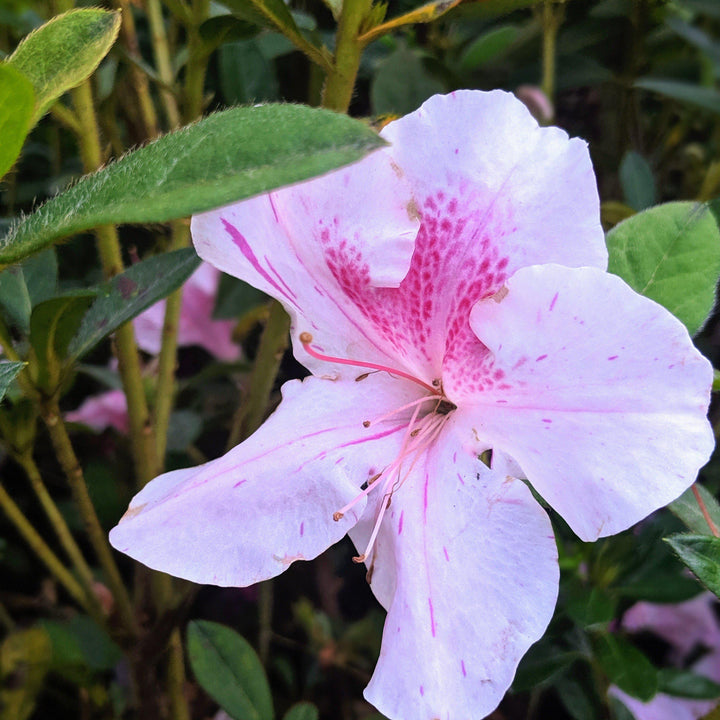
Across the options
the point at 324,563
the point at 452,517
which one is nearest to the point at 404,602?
the point at 452,517

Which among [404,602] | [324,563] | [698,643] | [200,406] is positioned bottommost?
[698,643]

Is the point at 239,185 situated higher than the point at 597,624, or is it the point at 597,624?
the point at 239,185

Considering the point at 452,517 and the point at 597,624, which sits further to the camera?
the point at 597,624

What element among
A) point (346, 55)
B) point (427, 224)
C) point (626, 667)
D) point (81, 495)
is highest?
point (346, 55)

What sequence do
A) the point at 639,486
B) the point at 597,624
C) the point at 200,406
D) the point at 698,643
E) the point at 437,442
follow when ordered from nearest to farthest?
the point at 639,486, the point at 437,442, the point at 597,624, the point at 200,406, the point at 698,643

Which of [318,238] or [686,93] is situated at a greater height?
[318,238]

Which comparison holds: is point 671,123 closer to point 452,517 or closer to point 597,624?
point 597,624

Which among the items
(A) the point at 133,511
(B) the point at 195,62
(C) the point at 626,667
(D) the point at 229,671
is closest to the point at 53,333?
(A) the point at 133,511

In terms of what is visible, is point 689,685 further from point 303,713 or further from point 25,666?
point 25,666
